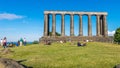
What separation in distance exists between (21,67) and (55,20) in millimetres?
106150

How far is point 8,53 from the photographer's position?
A: 48.3 m

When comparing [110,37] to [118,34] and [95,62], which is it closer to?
[118,34]

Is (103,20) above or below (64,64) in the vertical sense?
above

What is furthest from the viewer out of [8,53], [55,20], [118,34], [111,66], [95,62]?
[118,34]

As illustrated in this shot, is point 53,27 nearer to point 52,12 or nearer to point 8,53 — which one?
point 52,12

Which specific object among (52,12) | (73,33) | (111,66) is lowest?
(111,66)

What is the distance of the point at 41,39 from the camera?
122562 millimetres

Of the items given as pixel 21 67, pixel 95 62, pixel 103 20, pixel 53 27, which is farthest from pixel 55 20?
pixel 21 67

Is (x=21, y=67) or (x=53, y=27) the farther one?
(x=53, y=27)

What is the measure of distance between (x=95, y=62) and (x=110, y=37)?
307 feet

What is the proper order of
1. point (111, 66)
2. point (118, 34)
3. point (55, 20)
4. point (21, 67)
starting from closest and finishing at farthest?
1. point (21, 67)
2. point (111, 66)
3. point (55, 20)
4. point (118, 34)

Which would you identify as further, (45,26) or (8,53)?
(45,26)

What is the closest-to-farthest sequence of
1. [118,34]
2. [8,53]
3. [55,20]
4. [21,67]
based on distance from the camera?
[21,67] → [8,53] → [55,20] → [118,34]

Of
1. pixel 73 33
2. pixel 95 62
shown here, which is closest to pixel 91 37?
pixel 73 33
